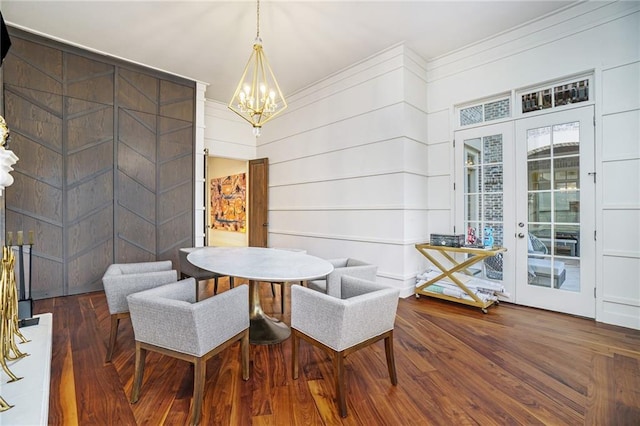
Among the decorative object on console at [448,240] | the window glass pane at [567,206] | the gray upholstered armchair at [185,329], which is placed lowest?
the gray upholstered armchair at [185,329]

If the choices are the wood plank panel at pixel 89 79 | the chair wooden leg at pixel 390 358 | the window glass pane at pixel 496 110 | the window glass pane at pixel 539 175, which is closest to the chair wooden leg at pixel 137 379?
the chair wooden leg at pixel 390 358

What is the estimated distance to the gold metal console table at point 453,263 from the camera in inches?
129

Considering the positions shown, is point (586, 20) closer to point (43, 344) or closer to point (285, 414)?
point (285, 414)

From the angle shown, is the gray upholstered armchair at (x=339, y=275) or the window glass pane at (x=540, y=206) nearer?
the gray upholstered armchair at (x=339, y=275)

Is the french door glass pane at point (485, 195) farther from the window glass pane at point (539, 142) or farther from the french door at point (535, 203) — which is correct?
the window glass pane at point (539, 142)

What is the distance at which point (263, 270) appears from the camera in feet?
A: 6.68

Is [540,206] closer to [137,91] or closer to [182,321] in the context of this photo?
[182,321]

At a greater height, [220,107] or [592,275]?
[220,107]

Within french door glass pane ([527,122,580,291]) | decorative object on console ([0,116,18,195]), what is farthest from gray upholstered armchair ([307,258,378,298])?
french door glass pane ([527,122,580,291])

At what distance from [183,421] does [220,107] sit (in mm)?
5425

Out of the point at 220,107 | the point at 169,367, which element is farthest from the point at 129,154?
the point at 169,367

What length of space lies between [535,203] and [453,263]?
1.15m

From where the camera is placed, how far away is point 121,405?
1.70m

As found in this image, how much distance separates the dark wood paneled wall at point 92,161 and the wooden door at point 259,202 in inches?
59.8
